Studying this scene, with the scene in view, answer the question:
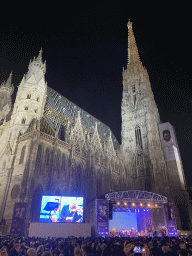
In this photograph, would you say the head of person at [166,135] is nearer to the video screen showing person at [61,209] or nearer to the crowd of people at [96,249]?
the video screen showing person at [61,209]

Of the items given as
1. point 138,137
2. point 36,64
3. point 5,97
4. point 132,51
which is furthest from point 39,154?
point 132,51

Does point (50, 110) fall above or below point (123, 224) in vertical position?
above

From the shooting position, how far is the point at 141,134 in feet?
199

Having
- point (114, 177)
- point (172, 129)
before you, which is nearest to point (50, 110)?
point (114, 177)

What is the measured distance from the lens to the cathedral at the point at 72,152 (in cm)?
3163

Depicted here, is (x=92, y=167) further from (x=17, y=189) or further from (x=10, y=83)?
(x=10, y=83)

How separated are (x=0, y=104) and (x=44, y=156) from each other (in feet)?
104

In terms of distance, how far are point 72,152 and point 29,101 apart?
48.7 ft

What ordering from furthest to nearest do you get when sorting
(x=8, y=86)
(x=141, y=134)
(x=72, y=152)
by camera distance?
(x=8, y=86) → (x=141, y=134) → (x=72, y=152)

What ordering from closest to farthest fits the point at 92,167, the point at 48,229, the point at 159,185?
the point at 48,229, the point at 92,167, the point at 159,185

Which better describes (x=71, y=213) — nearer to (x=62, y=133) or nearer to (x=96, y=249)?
(x=62, y=133)

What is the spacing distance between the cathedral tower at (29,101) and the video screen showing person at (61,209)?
606 inches

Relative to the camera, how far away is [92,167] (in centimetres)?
4272

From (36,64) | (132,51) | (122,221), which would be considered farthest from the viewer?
(132,51)
